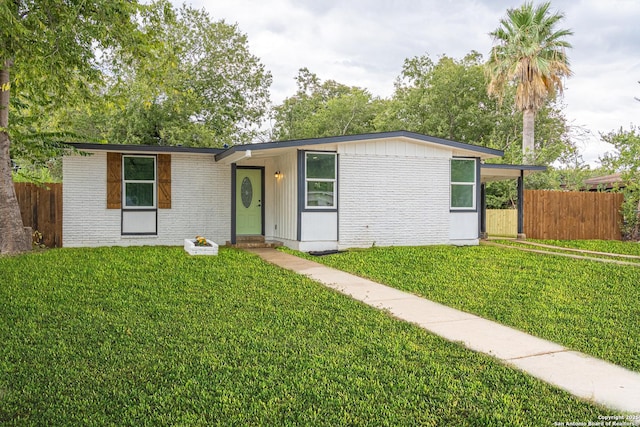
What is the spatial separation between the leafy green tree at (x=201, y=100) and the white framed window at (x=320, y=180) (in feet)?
34.3

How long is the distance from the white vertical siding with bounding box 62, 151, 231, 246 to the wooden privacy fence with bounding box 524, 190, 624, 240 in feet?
34.8

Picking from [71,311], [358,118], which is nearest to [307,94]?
[358,118]

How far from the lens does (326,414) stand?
2859 millimetres

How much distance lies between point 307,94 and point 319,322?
33385mm

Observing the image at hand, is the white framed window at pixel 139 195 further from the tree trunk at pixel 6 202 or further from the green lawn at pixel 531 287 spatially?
the green lawn at pixel 531 287

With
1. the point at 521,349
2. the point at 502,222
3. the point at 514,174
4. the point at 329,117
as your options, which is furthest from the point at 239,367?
the point at 329,117

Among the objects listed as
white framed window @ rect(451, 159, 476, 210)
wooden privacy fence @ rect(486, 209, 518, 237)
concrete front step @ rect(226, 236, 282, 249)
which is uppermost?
white framed window @ rect(451, 159, 476, 210)

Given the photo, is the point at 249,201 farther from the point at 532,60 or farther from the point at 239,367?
the point at 532,60

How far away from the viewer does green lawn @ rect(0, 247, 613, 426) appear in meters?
2.87

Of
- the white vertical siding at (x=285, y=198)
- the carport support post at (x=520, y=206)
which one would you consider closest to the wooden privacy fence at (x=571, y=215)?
the carport support post at (x=520, y=206)

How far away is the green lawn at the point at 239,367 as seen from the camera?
9.42ft

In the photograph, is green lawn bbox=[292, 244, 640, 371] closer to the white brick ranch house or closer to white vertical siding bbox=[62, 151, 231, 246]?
the white brick ranch house

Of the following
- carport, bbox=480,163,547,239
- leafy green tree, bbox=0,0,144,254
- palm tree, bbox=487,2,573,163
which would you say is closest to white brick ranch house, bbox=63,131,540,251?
carport, bbox=480,163,547,239

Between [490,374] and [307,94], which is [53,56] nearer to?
[490,374]
